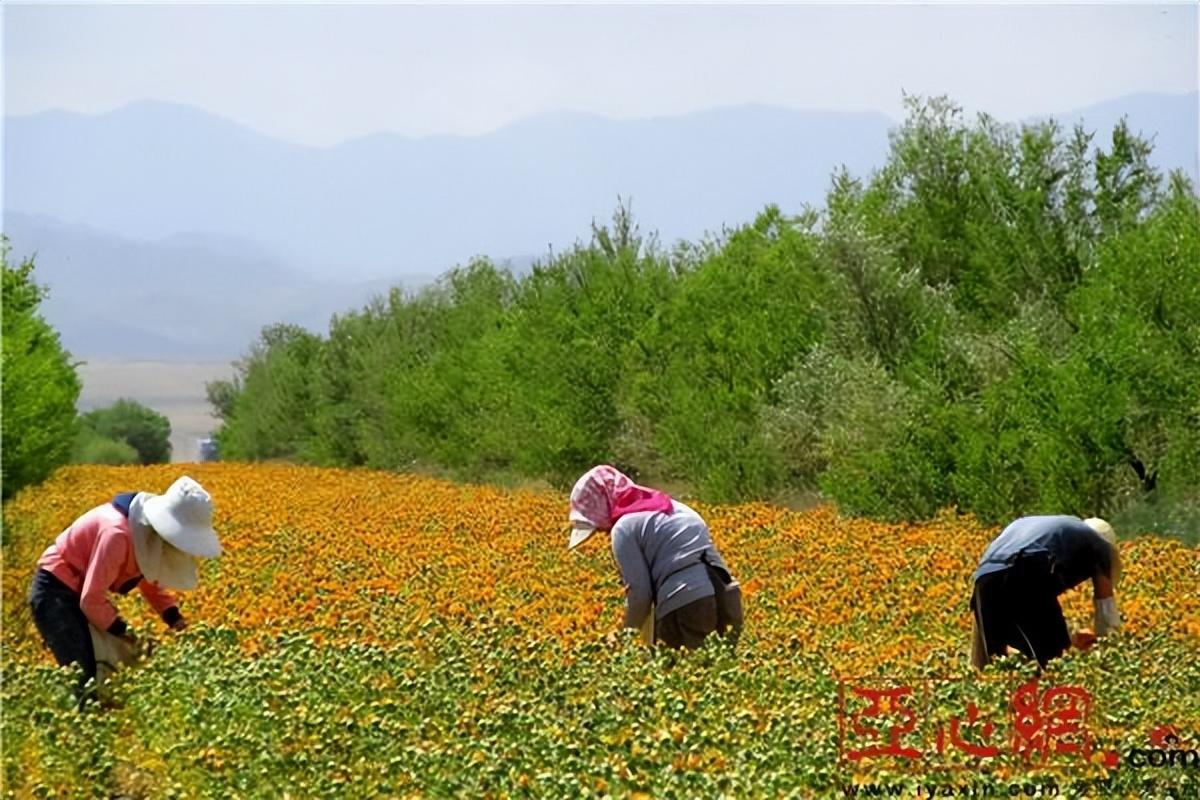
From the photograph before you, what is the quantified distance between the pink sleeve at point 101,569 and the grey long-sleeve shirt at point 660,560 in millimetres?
2579

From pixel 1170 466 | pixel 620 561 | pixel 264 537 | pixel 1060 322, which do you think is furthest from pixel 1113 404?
pixel 620 561

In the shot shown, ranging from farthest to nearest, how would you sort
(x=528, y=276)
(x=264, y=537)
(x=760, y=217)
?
(x=528, y=276)
(x=760, y=217)
(x=264, y=537)

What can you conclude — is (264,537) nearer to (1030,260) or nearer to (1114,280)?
(1114,280)

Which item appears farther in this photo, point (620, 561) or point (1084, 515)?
point (1084, 515)

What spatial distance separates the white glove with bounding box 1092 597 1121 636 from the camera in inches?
362

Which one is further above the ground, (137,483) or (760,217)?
(760,217)

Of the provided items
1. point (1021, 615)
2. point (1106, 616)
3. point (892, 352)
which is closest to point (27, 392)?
point (892, 352)

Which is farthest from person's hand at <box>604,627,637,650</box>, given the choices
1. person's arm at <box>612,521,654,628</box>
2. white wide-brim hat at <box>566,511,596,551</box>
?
white wide-brim hat at <box>566,511,596,551</box>

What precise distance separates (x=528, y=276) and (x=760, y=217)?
31.8 ft

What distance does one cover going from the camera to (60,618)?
918cm

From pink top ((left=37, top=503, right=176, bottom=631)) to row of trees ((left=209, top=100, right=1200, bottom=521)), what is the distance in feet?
43.5

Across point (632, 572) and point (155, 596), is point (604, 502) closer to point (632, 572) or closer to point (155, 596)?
point (632, 572)

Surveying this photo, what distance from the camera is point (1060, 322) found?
25938 mm

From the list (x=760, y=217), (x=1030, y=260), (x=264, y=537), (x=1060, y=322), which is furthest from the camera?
(x=760, y=217)
